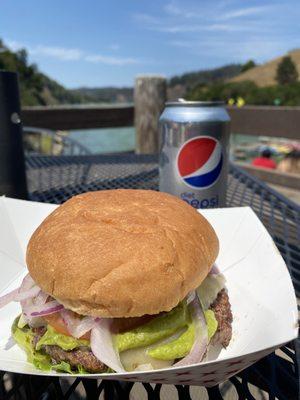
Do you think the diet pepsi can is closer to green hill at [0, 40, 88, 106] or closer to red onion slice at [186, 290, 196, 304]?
red onion slice at [186, 290, 196, 304]

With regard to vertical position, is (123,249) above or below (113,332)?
above

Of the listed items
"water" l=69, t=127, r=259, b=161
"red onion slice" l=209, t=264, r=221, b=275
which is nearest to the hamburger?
"red onion slice" l=209, t=264, r=221, b=275

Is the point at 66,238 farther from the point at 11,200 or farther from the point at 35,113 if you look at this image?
the point at 35,113

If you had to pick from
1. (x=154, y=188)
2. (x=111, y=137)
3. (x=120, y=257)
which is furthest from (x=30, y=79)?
(x=120, y=257)

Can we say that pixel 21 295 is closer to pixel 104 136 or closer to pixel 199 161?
pixel 199 161

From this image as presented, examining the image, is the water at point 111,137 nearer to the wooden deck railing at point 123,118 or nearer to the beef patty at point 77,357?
the wooden deck railing at point 123,118

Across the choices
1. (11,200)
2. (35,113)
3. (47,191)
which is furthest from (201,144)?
(35,113)

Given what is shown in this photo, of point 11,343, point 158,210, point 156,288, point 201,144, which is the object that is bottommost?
point 11,343

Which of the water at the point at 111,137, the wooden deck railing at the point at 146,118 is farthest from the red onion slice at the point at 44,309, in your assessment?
the wooden deck railing at the point at 146,118
